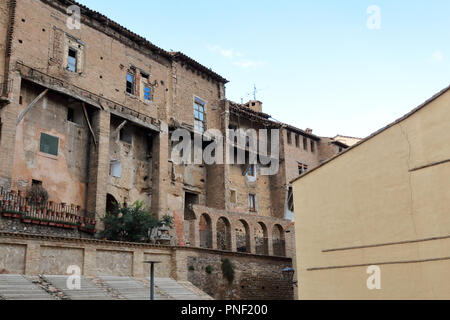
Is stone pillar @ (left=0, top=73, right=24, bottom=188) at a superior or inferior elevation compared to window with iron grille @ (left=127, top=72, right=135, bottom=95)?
inferior

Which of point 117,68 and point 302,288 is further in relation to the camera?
point 117,68

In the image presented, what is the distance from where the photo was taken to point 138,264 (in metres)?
20.7

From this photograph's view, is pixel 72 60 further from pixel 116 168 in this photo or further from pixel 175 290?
pixel 175 290

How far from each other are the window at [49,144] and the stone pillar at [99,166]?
1.89 meters

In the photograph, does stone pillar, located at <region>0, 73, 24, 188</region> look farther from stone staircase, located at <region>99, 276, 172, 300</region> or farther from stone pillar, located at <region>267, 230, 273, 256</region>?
stone pillar, located at <region>267, 230, 273, 256</region>

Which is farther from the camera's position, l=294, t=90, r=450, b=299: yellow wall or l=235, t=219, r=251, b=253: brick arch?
l=235, t=219, r=251, b=253: brick arch

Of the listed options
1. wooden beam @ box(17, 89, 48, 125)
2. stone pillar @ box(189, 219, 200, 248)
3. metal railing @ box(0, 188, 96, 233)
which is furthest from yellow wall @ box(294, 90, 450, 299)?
wooden beam @ box(17, 89, 48, 125)

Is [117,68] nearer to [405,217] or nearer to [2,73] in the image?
[2,73]

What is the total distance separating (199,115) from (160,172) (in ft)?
18.1

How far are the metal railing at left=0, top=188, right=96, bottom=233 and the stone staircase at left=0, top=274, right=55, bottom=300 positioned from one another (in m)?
3.89

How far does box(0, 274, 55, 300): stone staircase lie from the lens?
1503cm

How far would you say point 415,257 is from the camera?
47.9 ft
